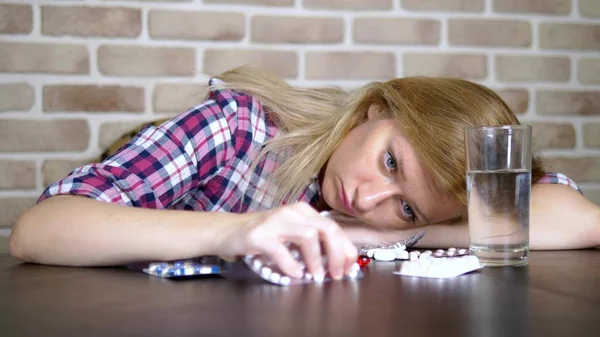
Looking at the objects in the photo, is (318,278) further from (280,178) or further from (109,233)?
(280,178)

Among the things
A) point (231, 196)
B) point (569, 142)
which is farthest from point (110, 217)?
point (569, 142)

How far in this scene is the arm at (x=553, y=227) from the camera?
4.09 feet

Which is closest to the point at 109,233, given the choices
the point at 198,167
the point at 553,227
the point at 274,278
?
the point at 274,278

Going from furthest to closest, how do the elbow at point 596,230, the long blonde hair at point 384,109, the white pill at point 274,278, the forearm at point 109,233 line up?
the elbow at point 596,230
the long blonde hair at point 384,109
the forearm at point 109,233
the white pill at point 274,278

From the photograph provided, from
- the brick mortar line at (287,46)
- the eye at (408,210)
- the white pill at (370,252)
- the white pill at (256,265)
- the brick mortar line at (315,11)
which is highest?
the brick mortar line at (315,11)

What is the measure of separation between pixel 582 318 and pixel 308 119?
839 millimetres

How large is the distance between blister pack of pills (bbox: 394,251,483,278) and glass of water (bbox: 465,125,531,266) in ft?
0.26

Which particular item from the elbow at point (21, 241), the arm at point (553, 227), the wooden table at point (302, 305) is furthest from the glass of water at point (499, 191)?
the elbow at point (21, 241)

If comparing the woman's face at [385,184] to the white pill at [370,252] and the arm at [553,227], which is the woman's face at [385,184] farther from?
the white pill at [370,252]

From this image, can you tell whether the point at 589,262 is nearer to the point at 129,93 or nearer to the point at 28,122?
the point at 129,93

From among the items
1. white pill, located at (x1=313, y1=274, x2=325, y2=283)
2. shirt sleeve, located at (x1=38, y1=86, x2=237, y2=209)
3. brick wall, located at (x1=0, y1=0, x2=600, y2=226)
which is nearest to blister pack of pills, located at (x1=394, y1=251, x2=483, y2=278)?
white pill, located at (x1=313, y1=274, x2=325, y2=283)

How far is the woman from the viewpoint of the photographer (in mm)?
920

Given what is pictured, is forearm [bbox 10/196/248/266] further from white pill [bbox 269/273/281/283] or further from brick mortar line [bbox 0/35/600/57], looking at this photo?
brick mortar line [bbox 0/35/600/57]

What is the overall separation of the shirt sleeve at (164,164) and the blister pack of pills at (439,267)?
443 mm
